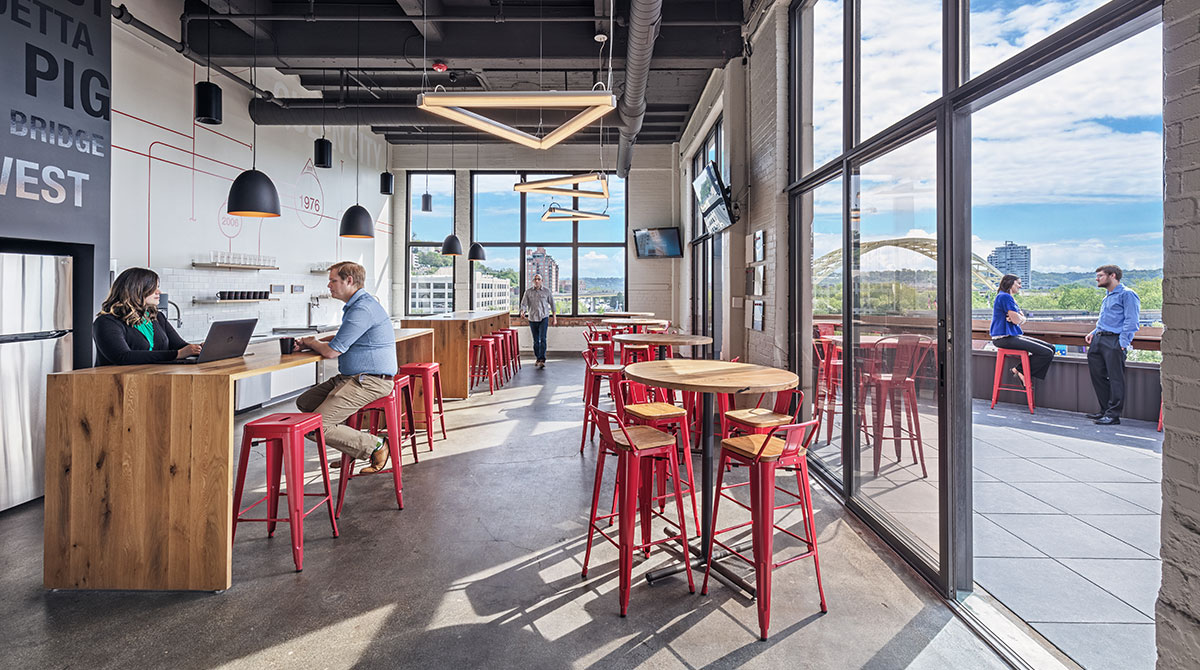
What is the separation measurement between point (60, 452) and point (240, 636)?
114 cm

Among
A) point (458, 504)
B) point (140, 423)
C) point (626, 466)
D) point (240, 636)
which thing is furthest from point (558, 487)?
point (140, 423)

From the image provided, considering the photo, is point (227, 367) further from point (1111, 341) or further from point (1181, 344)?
point (1111, 341)

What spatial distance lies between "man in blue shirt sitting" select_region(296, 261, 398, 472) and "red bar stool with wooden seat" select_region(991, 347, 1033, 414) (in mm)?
5939

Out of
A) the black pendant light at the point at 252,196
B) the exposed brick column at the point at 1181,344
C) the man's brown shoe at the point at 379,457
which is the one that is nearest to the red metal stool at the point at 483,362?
the black pendant light at the point at 252,196

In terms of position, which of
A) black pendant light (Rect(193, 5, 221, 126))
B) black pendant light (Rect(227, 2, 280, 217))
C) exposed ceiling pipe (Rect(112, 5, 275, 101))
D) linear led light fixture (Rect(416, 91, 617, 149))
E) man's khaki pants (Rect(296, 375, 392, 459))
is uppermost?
exposed ceiling pipe (Rect(112, 5, 275, 101))

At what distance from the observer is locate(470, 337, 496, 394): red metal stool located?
7461 millimetres

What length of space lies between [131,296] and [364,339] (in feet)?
3.96

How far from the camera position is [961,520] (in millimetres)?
2533

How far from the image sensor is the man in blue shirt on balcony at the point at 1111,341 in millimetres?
3539

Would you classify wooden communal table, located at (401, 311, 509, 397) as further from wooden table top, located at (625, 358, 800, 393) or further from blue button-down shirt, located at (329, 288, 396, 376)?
wooden table top, located at (625, 358, 800, 393)

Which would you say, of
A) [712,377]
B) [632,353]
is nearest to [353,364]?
[712,377]

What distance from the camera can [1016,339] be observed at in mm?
6000

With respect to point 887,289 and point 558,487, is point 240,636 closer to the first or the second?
point 558,487

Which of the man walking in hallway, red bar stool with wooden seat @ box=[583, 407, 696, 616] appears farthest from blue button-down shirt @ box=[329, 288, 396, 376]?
the man walking in hallway
